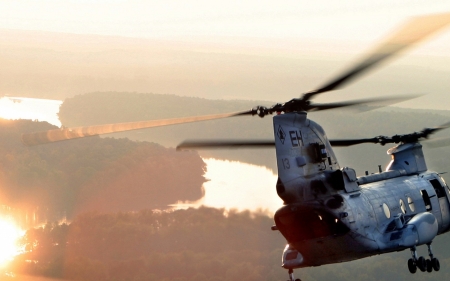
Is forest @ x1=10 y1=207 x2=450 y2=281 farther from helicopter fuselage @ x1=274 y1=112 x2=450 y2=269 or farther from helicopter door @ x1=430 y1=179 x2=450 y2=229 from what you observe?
helicopter fuselage @ x1=274 y1=112 x2=450 y2=269

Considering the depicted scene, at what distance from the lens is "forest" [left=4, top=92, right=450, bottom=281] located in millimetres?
125625

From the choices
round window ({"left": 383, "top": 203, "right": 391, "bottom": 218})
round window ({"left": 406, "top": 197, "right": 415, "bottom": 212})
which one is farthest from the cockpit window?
round window ({"left": 383, "top": 203, "right": 391, "bottom": 218})

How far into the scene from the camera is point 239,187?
420 feet

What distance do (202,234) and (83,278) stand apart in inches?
926

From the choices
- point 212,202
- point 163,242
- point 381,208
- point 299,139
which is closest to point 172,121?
point 299,139

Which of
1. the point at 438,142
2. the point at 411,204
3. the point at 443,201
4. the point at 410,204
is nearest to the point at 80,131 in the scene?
the point at 410,204

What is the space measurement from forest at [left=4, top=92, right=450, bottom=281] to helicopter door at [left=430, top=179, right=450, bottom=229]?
205 ft

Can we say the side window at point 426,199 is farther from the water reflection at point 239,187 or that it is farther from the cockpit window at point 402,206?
the water reflection at point 239,187

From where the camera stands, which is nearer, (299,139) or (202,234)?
(299,139)

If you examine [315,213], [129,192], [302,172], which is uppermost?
[129,192]

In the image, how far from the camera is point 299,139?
37156 millimetres

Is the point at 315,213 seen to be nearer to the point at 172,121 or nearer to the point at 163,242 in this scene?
the point at 172,121

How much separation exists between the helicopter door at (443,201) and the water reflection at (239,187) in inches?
2274

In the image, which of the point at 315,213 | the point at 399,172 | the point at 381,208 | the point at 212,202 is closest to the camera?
the point at 315,213
